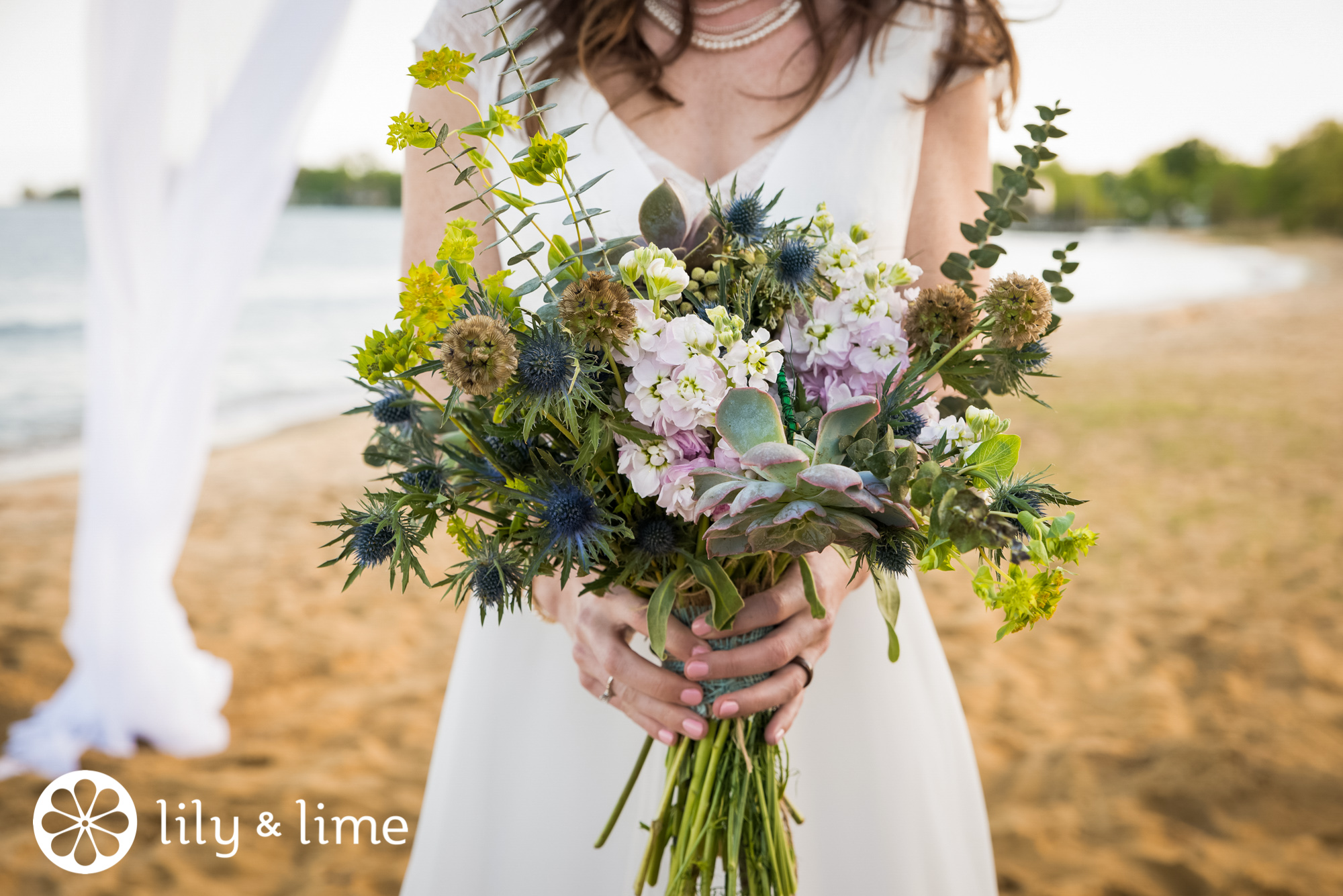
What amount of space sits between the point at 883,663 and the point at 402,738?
2535 millimetres

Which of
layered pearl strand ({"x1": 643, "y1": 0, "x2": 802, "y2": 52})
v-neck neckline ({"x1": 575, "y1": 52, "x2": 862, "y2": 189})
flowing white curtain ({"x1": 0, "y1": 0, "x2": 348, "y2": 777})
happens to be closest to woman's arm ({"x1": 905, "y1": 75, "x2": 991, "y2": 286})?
v-neck neckline ({"x1": 575, "y1": 52, "x2": 862, "y2": 189})

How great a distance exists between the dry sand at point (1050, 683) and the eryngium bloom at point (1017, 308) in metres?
1.04

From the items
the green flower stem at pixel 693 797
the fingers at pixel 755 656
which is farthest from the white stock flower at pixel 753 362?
the green flower stem at pixel 693 797

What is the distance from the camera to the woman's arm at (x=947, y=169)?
1.40 meters

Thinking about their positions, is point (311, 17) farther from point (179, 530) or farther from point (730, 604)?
point (730, 604)

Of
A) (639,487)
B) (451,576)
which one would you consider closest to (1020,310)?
(639,487)

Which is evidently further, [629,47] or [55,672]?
[55,672]

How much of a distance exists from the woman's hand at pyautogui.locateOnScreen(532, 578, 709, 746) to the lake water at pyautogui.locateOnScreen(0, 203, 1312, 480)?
0.60 metres

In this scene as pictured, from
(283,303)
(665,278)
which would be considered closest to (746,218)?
(665,278)

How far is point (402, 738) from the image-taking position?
334 centimetres

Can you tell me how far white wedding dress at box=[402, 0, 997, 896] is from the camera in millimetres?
1354

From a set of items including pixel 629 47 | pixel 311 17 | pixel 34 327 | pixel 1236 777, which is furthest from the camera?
pixel 34 327

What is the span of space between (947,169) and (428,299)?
105cm

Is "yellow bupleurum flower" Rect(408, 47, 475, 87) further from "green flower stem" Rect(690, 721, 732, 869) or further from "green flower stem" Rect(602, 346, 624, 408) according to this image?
"green flower stem" Rect(690, 721, 732, 869)
